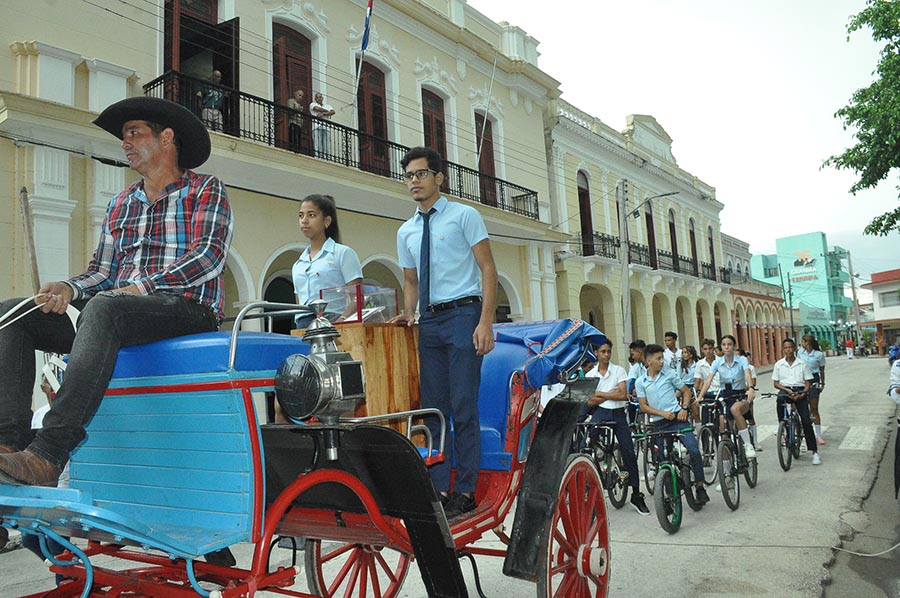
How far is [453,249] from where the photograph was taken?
329 centimetres

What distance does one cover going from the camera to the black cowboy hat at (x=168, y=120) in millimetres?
2461

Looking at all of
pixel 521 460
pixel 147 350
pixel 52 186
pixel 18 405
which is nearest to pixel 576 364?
pixel 521 460

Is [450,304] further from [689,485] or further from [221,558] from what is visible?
[689,485]

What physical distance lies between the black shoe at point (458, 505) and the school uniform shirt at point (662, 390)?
4.37 m

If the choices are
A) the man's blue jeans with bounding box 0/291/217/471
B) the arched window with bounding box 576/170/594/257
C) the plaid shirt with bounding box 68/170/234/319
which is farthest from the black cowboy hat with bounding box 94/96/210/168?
the arched window with bounding box 576/170/594/257

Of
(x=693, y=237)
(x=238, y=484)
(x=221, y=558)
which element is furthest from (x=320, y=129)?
(x=693, y=237)

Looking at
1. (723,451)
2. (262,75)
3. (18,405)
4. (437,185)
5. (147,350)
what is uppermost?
(262,75)

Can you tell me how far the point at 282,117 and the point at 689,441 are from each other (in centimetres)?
801

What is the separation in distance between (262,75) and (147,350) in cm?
998

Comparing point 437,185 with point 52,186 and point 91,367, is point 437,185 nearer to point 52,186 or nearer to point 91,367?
point 91,367

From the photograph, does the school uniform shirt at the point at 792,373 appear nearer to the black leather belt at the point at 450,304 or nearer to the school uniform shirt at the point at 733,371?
the school uniform shirt at the point at 733,371

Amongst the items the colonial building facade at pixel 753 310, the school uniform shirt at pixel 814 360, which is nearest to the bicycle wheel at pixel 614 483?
the school uniform shirt at pixel 814 360

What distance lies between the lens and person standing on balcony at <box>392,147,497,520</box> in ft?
9.96

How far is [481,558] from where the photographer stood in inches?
216
